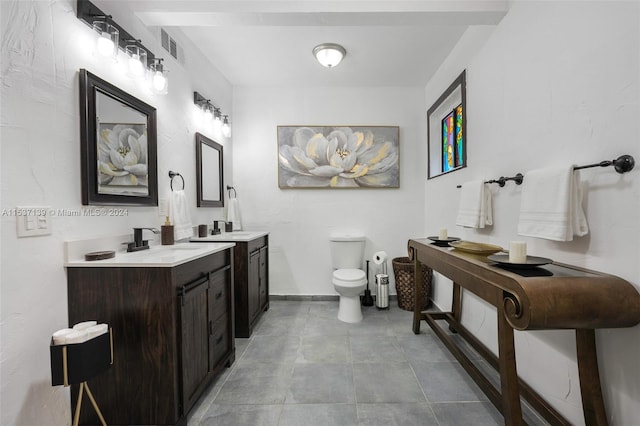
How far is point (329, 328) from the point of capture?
248 centimetres

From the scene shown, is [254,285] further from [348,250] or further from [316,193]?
[316,193]

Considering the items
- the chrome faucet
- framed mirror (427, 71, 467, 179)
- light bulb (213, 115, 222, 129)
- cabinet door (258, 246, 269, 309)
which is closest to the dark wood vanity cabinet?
cabinet door (258, 246, 269, 309)

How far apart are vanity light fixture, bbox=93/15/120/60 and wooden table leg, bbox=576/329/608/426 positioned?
2547mm

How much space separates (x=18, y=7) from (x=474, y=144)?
2612 millimetres

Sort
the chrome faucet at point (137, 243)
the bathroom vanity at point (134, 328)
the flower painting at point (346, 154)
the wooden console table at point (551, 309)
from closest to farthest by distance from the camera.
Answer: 1. the wooden console table at point (551, 309)
2. the bathroom vanity at point (134, 328)
3. the chrome faucet at point (137, 243)
4. the flower painting at point (346, 154)

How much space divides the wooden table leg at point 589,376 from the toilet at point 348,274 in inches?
62.5

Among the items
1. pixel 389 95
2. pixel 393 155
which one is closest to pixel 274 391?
pixel 393 155

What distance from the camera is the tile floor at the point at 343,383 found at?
1.44m

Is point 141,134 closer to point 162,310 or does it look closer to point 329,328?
point 162,310

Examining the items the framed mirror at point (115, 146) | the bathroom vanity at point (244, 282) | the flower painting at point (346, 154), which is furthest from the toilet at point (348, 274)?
the framed mirror at point (115, 146)

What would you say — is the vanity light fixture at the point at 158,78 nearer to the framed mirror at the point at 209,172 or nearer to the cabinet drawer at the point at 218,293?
the framed mirror at the point at 209,172

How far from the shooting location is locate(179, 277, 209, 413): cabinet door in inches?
52.9

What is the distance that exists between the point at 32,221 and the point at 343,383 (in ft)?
5.86

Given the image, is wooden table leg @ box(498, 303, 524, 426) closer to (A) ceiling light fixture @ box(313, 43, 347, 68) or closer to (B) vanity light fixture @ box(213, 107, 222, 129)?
(A) ceiling light fixture @ box(313, 43, 347, 68)
